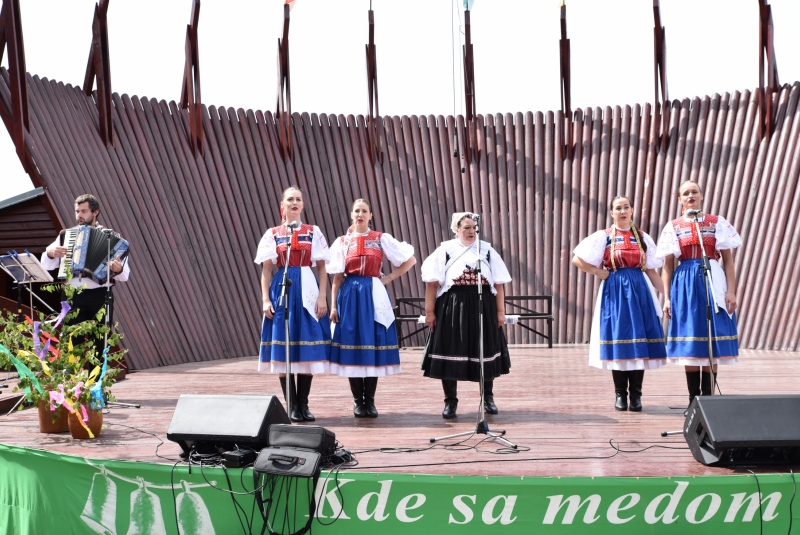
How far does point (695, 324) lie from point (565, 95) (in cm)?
608

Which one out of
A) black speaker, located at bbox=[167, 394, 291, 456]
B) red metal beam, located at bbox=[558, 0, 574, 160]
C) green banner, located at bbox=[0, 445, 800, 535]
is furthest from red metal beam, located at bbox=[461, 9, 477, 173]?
green banner, located at bbox=[0, 445, 800, 535]

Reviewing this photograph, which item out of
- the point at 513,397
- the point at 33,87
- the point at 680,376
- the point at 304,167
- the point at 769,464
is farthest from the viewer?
the point at 304,167

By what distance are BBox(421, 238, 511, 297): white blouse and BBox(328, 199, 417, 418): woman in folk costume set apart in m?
0.18

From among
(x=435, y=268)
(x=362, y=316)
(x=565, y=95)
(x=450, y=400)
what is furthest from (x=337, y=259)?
(x=565, y=95)

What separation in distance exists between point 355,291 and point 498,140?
603 centimetres

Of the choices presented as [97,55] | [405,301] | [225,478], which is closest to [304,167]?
[405,301]

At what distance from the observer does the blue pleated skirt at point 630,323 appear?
15.8ft

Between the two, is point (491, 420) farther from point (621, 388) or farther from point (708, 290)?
point (708, 290)

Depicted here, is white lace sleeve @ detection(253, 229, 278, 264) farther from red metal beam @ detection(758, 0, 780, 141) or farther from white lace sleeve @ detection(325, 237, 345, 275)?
red metal beam @ detection(758, 0, 780, 141)

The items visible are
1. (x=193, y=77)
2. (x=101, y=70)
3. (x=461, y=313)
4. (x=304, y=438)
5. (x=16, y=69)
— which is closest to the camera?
(x=304, y=438)

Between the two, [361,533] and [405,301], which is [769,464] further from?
[405,301]

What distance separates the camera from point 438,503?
3.05 metres

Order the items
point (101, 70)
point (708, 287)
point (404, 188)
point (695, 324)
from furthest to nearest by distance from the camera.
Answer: point (404, 188)
point (101, 70)
point (695, 324)
point (708, 287)

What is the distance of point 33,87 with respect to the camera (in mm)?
7633
